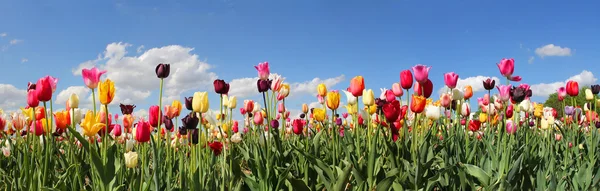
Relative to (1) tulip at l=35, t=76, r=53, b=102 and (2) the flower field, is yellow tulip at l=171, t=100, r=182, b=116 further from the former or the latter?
(1) tulip at l=35, t=76, r=53, b=102

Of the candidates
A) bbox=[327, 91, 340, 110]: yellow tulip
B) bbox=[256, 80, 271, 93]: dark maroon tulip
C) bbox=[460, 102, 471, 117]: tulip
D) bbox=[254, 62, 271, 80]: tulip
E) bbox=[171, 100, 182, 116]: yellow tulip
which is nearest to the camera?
bbox=[171, 100, 182, 116]: yellow tulip

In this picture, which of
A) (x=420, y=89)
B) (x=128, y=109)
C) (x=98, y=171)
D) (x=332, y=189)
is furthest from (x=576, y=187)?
(x=128, y=109)

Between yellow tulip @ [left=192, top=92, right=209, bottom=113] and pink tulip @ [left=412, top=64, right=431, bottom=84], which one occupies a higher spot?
pink tulip @ [left=412, top=64, right=431, bottom=84]

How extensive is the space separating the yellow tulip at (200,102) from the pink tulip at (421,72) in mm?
1758

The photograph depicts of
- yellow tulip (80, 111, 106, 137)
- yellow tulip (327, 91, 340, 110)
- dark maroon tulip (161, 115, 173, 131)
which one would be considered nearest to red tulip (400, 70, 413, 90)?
yellow tulip (327, 91, 340, 110)

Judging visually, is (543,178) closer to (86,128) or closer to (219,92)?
(219,92)

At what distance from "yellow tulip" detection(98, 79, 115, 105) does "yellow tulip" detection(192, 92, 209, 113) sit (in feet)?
1.59

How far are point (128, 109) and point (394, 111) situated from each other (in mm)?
2506

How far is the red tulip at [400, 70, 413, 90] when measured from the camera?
13.0ft

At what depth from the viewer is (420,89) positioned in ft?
14.1

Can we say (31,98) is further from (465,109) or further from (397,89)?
(465,109)

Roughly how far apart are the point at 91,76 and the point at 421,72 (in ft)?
8.05

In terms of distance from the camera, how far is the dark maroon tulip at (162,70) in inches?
120

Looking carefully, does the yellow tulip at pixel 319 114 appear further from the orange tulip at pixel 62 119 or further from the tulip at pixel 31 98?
the tulip at pixel 31 98
